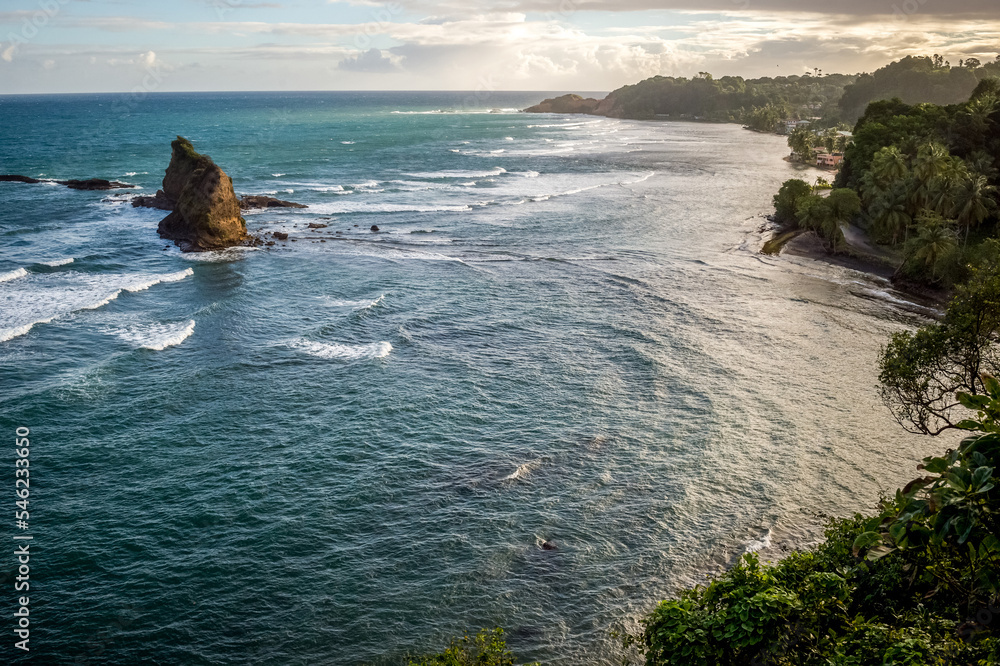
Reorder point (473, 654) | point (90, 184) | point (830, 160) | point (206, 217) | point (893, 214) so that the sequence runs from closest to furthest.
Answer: point (473, 654) → point (893, 214) → point (206, 217) → point (90, 184) → point (830, 160)

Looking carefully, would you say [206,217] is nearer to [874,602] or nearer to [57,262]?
[57,262]

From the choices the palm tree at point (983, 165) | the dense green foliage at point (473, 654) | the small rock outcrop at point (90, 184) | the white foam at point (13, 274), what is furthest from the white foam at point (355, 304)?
the small rock outcrop at point (90, 184)

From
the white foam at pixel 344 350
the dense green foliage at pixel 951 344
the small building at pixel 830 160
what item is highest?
the small building at pixel 830 160

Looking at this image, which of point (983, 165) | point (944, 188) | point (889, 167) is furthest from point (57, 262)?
point (983, 165)

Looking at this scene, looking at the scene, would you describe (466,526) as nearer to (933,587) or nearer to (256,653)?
(256,653)

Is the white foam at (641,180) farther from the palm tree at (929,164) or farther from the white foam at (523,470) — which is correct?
the white foam at (523,470)

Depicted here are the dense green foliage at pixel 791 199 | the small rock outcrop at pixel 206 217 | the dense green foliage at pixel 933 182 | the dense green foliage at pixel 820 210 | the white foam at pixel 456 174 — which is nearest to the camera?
the dense green foliage at pixel 933 182

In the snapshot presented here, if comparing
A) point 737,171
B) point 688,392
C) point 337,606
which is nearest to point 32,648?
point 337,606

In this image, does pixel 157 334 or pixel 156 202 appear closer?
pixel 157 334
